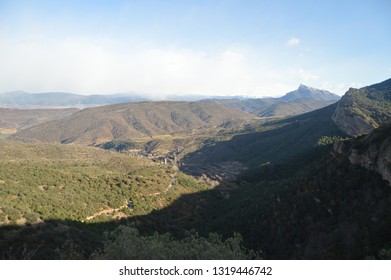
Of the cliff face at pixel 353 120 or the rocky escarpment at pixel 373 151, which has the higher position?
the cliff face at pixel 353 120

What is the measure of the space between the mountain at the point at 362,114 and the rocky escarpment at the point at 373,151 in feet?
197

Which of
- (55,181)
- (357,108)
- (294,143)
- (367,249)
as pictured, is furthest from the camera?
(294,143)

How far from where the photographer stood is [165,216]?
76750 mm

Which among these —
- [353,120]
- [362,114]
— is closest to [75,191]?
[353,120]

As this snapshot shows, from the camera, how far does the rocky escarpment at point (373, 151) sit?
51.1 meters

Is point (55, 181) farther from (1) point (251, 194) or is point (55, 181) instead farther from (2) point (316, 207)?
(2) point (316, 207)

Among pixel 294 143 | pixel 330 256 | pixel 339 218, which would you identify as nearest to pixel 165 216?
pixel 339 218

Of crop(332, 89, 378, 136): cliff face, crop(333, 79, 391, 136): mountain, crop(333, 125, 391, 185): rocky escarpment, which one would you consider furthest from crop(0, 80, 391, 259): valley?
crop(333, 79, 391, 136): mountain

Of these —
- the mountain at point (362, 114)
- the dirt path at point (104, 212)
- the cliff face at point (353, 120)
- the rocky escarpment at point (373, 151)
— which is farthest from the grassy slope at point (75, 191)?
the mountain at point (362, 114)

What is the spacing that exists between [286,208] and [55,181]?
48109 mm

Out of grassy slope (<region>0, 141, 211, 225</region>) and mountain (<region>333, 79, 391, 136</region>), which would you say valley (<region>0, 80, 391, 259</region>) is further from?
mountain (<region>333, 79, 391, 136</region>)

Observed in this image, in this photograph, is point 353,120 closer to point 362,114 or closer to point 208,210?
point 362,114

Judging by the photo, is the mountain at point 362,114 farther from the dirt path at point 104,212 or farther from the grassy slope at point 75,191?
the dirt path at point 104,212

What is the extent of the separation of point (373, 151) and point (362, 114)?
92.0 metres
